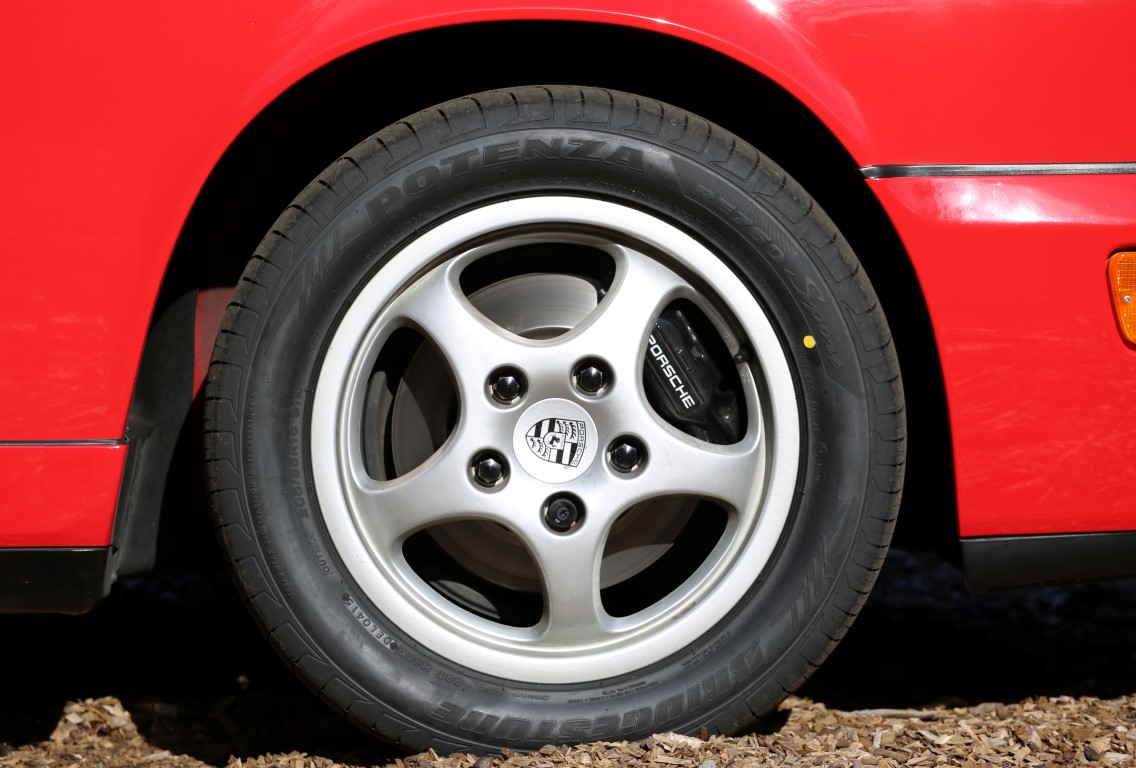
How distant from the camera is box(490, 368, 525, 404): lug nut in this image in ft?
5.49

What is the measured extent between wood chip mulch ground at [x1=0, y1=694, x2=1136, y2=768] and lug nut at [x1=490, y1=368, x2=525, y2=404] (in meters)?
0.57

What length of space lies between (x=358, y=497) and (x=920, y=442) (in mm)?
983

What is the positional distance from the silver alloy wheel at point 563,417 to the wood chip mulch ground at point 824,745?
5.7 inches

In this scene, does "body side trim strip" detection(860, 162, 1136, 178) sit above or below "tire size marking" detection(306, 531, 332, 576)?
above

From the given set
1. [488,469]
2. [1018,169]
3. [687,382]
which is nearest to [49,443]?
[488,469]

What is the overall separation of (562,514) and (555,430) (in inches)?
5.4

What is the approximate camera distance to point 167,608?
8.83 feet

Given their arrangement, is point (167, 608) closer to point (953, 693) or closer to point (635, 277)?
point (635, 277)

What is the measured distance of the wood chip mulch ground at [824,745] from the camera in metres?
1.66

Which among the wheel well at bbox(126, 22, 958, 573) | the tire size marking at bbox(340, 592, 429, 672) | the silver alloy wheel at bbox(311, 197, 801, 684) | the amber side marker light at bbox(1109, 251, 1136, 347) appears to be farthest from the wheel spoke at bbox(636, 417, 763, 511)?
the amber side marker light at bbox(1109, 251, 1136, 347)

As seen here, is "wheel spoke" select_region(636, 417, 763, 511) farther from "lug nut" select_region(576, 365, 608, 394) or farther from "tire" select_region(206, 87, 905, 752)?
"lug nut" select_region(576, 365, 608, 394)

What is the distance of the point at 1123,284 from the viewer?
63.1 inches

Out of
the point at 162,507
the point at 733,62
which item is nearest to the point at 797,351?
the point at 733,62

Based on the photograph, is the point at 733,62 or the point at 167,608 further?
the point at 167,608
